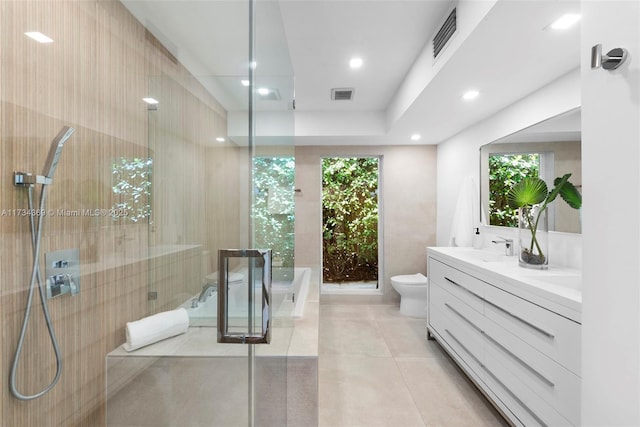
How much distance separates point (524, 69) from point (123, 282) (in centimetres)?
238

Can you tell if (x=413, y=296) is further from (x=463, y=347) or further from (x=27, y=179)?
(x=27, y=179)

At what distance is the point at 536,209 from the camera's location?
2.19 metres

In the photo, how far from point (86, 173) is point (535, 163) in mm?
2683

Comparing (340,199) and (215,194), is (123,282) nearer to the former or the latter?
(215,194)

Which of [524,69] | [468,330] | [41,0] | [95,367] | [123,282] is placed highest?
[524,69]

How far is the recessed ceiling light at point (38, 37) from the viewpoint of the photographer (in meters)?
0.42

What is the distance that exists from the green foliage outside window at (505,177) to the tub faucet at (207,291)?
2.43 metres

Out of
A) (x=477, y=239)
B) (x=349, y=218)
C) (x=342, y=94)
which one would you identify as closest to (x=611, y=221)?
(x=477, y=239)

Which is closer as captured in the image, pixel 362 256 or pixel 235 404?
pixel 235 404

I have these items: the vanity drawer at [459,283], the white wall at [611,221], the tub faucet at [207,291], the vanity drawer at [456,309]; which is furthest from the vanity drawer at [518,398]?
the tub faucet at [207,291]

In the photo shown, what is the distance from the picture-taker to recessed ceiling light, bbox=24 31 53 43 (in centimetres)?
42

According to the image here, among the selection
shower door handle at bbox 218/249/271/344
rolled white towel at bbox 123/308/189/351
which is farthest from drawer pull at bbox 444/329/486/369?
rolled white towel at bbox 123/308/189/351

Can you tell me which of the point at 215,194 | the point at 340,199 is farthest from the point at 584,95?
the point at 340,199

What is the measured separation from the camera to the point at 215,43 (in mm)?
739
